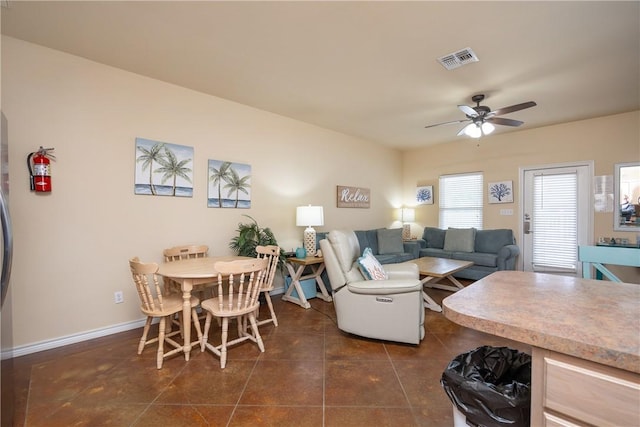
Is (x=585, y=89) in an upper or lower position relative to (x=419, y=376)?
upper

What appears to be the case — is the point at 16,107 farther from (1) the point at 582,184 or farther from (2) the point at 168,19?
(1) the point at 582,184

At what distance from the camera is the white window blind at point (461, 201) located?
5516 millimetres

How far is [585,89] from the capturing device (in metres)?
3.32

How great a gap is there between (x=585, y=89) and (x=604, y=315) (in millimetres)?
3783

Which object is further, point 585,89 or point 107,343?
point 585,89

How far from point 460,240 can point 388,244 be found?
1.35 m

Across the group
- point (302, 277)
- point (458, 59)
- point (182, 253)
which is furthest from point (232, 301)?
point (458, 59)

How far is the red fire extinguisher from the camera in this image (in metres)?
2.35

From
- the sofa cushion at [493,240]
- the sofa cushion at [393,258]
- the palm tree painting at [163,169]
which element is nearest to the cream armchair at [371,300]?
the sofa cushion at [393,258]

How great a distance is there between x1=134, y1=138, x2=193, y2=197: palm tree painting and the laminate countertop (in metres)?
3.07

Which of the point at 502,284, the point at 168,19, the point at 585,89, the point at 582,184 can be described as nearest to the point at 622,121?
the point at 582,184

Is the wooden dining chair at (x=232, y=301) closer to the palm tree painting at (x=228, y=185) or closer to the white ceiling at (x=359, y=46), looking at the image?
the palm tree painting at (x=228, y=185)

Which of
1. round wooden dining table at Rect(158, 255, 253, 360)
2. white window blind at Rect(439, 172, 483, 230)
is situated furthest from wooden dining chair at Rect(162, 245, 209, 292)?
white window blind at Rect(439, 172, 483, 230)

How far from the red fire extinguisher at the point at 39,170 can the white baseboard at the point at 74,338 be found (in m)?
1.31
